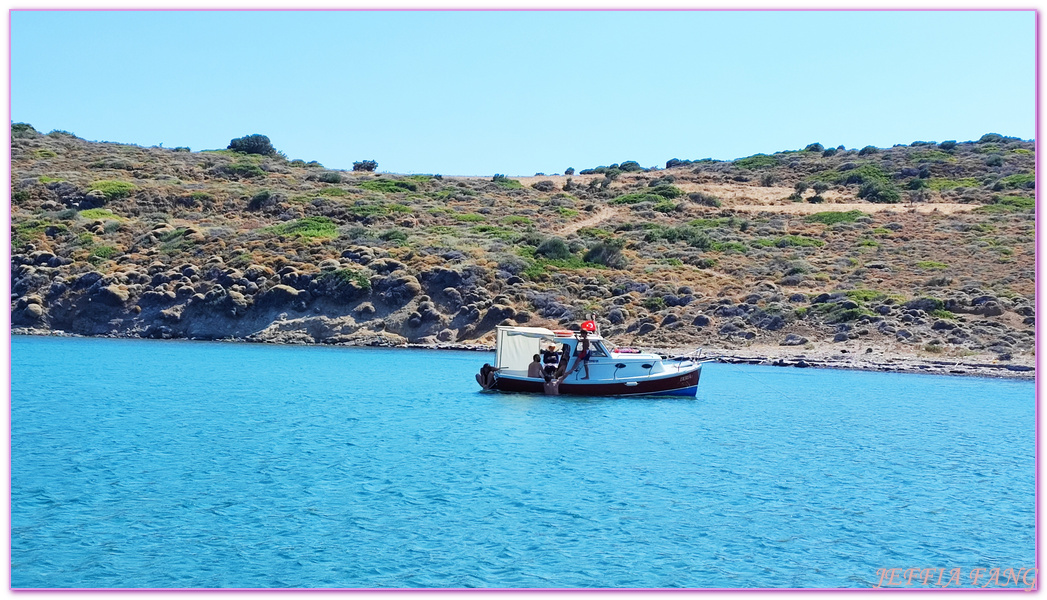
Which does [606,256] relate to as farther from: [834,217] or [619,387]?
[619,387]

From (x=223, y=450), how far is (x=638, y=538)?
9.51 m

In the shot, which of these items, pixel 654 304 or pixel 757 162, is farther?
pixel 757 162

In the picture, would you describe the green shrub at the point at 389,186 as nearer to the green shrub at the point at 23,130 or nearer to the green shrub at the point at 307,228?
the green shrub at the point at 307,228

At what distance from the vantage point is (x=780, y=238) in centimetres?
6638

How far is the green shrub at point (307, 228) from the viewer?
63.1 m

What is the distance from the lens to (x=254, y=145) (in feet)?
326

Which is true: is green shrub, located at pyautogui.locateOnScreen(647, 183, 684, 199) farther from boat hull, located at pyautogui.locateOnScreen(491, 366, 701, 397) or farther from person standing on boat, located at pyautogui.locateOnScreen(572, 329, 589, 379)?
Result: person standing on boat, located at pyautogui.locateOnScreen(572, 329, 589, 379)

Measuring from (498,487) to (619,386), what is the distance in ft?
44.7

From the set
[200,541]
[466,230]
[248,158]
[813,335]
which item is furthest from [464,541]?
[248,158]

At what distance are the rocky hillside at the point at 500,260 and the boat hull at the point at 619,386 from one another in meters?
17.4

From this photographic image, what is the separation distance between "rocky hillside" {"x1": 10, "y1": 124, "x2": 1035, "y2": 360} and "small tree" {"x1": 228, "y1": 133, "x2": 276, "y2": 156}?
581 inches

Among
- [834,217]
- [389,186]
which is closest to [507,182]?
[389,186]

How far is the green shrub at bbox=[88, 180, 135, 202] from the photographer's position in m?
69.6

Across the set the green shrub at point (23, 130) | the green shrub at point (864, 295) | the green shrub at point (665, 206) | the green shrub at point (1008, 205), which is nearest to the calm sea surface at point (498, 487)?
the green shrub at point (864, 295)
